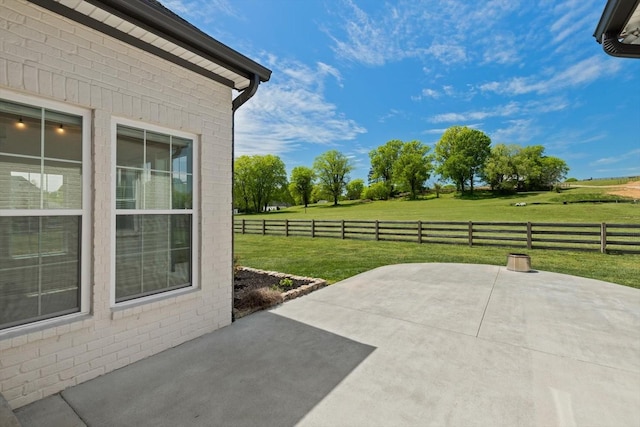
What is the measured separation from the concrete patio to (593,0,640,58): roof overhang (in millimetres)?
3080

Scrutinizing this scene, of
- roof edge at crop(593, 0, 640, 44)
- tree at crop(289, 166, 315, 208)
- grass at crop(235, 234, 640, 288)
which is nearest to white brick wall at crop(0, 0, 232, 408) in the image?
grass at crop(235, 234, 640, 288)

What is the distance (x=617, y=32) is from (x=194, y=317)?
5.28 metres

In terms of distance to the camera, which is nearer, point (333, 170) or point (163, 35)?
point (163, 35)

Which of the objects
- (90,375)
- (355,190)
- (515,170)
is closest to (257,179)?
(355,190)

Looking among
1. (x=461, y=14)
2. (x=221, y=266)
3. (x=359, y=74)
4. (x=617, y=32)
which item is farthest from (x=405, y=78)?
(x=221, y=266)

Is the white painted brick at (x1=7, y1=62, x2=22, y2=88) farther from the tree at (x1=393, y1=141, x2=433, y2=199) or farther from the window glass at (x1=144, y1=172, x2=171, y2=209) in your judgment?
the tree at (x1=393, y1=141, x2=433, y2=199)

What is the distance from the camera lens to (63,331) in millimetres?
2135

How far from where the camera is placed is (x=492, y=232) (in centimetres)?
1052

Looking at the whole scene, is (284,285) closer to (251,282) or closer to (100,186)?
(251,282)

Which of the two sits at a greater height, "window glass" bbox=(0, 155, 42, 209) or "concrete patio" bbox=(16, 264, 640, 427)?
"window glass" bbox=(0, 155, 42, 209)

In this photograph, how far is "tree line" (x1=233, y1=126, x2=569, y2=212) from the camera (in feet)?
133

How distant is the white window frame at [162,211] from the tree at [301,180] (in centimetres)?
4680

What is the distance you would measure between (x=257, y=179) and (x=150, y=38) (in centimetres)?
4274

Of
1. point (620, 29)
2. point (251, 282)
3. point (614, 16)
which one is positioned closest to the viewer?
point (614, 16)
